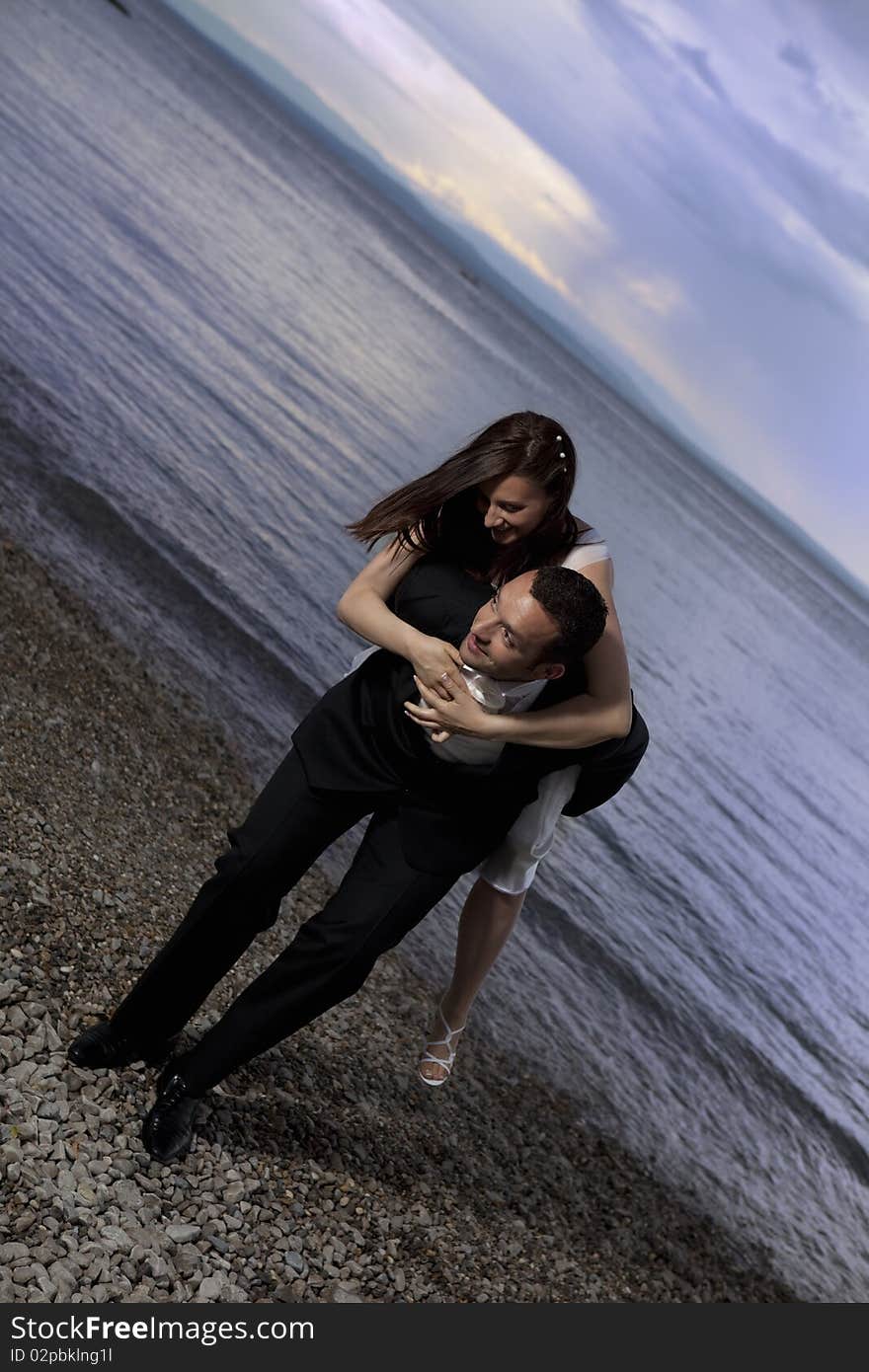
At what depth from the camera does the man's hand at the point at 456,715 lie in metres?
3.49

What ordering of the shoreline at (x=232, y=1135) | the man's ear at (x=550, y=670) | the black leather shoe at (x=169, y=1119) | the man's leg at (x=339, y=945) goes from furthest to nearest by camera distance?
1. the black leather shoe at (x=169, y=1119)
2. the shoreline at (x=232, y=1135)
3. the man's leg at (x=339, y=945)
4. the man's ear at (x=550, y=670)

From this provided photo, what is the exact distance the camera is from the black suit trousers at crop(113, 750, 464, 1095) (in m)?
3.87

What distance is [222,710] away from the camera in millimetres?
9547

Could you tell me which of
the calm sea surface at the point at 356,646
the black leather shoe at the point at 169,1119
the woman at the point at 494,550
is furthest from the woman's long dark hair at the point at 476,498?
the calm sea surface at the point at 356,646

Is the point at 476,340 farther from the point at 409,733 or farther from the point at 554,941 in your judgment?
the point at 409,733

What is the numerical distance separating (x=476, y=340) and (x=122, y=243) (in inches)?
1865

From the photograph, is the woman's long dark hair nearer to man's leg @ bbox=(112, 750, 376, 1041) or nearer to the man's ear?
the man's ear

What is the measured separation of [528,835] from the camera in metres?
4.34

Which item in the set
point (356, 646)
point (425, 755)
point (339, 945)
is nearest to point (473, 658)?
point (425, 755)

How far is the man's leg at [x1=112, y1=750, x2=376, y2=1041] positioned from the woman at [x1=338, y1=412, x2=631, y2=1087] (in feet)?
1.74

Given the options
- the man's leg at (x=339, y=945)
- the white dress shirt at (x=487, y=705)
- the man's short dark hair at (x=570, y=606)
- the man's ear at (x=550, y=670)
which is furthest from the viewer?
the man's leg at (x=339, y=945)

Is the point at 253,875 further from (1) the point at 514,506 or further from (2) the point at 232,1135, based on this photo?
(1) the point at 514,506

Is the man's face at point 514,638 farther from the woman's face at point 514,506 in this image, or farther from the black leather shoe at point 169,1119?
the black leather shoe at point 169,1119

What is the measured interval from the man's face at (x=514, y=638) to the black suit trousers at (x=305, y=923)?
682 mm
